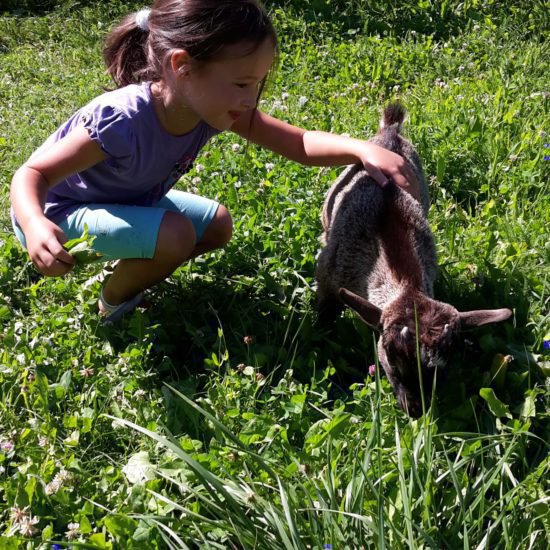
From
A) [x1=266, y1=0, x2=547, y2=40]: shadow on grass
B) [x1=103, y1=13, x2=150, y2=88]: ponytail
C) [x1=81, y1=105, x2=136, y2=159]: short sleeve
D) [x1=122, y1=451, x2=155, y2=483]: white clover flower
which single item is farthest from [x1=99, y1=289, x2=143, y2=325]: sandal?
[x1=266, y1=0, x2=547, y2=40]: shadow on grass

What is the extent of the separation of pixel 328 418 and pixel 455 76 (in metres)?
4.53

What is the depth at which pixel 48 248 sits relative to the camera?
304 cm

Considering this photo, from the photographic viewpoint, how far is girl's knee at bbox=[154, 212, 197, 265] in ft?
12.6

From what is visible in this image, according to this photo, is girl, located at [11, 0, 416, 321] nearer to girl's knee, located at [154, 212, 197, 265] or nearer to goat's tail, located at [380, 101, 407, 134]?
girl's knee, located at [154, 212, 197, 265]

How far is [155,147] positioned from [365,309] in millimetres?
1290

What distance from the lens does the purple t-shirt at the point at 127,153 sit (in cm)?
358

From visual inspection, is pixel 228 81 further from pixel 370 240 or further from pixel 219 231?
pixel 370 240

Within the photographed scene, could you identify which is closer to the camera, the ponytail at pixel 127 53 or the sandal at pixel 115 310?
the ponytail at pixel 127 53

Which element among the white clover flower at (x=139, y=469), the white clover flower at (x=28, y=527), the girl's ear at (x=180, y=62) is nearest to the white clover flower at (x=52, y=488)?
the white clover flower at (x=28, y=527)

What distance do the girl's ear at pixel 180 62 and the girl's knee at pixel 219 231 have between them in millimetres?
1053

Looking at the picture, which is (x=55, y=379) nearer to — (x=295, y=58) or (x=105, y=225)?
(x=105, y=225)

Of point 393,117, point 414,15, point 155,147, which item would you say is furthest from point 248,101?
point 414,15

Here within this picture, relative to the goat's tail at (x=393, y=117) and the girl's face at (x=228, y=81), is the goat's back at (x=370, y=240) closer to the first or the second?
the goat's tail at (x=393, y=117)

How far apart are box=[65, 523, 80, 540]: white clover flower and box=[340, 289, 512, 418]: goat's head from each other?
4.62 feet
